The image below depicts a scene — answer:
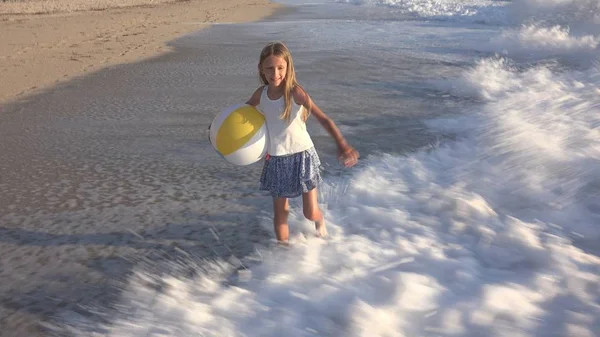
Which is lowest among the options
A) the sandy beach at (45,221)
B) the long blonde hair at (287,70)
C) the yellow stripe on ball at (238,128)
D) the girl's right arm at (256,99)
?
the sandy beach at (45,221)

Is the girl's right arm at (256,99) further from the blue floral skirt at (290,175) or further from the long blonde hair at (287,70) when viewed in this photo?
the blue floral skirt at (290,175)

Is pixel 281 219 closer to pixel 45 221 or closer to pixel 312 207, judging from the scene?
pixel 312 207

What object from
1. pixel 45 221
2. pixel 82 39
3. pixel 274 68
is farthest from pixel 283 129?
pixel 82 39

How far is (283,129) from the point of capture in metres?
3.20

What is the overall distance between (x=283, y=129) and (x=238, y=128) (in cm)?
26

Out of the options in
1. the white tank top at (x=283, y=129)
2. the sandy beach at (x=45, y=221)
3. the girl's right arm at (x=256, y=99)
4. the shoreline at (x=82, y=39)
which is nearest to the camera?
the sandy beach at (x=45, y=221)

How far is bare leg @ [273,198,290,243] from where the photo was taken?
3.23 meters

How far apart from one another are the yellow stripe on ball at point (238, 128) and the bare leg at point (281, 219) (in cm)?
39

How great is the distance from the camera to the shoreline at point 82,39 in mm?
8711

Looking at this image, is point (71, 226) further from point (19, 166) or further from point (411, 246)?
point (411, 246)

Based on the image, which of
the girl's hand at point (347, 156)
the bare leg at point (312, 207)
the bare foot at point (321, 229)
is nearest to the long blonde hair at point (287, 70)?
the girl's hand at point (347, 156)

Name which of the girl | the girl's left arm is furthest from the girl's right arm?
the girl's left arm

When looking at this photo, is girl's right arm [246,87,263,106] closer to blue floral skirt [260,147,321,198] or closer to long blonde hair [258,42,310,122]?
long blonde hair [258,42,310,122]

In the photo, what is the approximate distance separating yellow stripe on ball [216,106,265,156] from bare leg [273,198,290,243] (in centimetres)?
39
